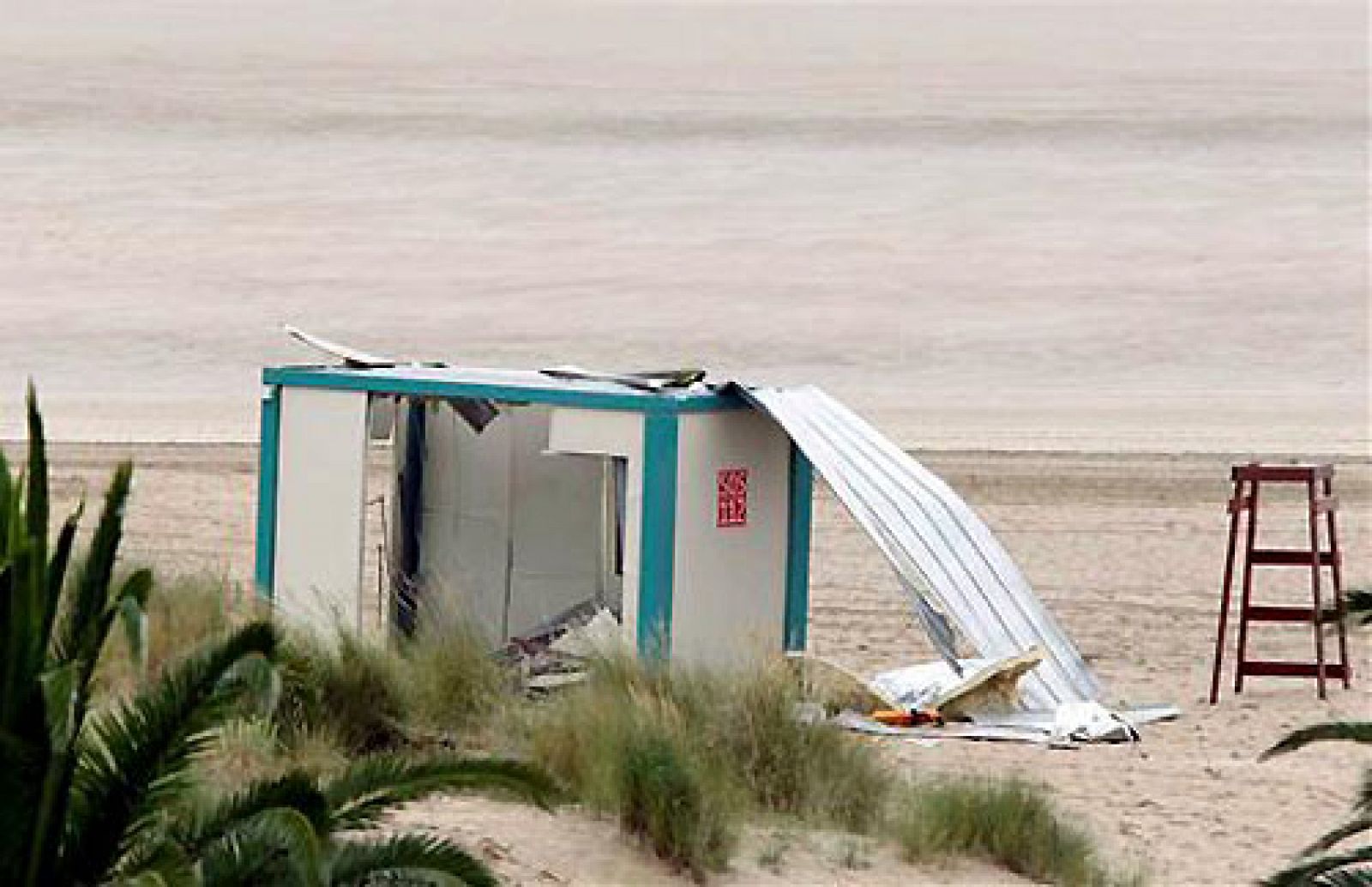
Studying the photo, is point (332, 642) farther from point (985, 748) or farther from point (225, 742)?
point (985, 748)

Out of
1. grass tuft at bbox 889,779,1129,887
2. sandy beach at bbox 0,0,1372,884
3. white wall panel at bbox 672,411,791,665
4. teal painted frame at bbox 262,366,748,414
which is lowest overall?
grass tuft at bbox 889,779,1129,887

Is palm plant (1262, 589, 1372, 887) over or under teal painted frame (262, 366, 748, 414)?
under

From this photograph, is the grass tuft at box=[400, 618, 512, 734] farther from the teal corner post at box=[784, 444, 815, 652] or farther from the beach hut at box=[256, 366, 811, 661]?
the teal corner post at box=[784, 444, 815, 652]

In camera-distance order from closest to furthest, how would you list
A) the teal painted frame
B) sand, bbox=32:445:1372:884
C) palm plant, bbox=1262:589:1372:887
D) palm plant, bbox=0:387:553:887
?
palm plant, bbox=0:387:553:887
palm plant, bbox=1262:589:1372:887
sand, bbox=32:445:1372:884
the teal painted frame

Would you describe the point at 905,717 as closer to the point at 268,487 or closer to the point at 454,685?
the point at 454,685

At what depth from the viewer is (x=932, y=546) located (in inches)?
561

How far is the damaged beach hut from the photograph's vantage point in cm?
1323

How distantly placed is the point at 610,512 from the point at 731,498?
1.25 metres

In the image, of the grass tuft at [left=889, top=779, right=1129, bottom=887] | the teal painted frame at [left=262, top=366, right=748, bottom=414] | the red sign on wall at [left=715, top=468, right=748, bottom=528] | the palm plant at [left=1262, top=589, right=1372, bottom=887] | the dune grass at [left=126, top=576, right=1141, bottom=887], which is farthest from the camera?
the red sign on wall at [left=715, top=468, right=748, bottom=528]

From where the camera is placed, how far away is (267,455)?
14172mm

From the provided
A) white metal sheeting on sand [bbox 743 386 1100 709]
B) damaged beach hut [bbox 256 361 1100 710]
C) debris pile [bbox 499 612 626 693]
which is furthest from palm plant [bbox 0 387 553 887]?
white metal sheeting on sand [bbox 743 386 1100 709]

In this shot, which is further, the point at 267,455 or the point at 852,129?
the point at 852,129

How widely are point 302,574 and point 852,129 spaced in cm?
3306

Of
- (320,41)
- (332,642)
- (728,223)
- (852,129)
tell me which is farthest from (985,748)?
(320,41)
